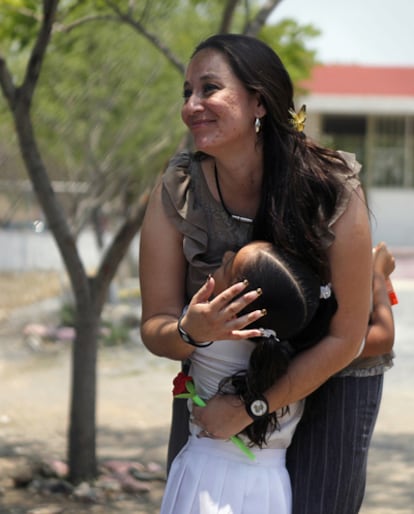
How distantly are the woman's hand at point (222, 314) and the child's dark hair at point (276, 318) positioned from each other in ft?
0.17

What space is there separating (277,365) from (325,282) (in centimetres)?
23

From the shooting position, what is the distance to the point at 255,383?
2215 millimetres

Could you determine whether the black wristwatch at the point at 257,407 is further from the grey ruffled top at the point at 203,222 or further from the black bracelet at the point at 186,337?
the grey ruffled top at the point at 203,222

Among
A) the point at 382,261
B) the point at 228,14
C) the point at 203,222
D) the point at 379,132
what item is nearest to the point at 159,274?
the point at 203,222

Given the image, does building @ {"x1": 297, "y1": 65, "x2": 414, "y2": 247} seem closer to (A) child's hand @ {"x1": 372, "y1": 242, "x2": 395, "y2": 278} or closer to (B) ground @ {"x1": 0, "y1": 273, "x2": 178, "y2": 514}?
(B) ground @ {"x1": 0, "y1": 273, "x2": 178, "y2": 514}

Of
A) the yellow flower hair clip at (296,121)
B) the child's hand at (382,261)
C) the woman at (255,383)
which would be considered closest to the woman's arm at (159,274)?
the woman at (255,383)

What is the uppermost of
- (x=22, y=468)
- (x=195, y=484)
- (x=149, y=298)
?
(x=149, y=298)

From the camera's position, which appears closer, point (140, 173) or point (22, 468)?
point (22, 468)

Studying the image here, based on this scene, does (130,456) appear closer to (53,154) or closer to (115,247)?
(115,247)

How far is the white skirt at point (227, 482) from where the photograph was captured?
227cm

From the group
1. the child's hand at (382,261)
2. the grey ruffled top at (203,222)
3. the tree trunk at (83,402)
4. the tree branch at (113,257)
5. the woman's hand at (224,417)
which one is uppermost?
the grey ruffled top at (203,222)

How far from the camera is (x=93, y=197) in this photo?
11023 millimetres

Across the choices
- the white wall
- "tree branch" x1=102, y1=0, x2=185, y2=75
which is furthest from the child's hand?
the white wall

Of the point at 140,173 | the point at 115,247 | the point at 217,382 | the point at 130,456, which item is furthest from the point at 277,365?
the point at 140,173
